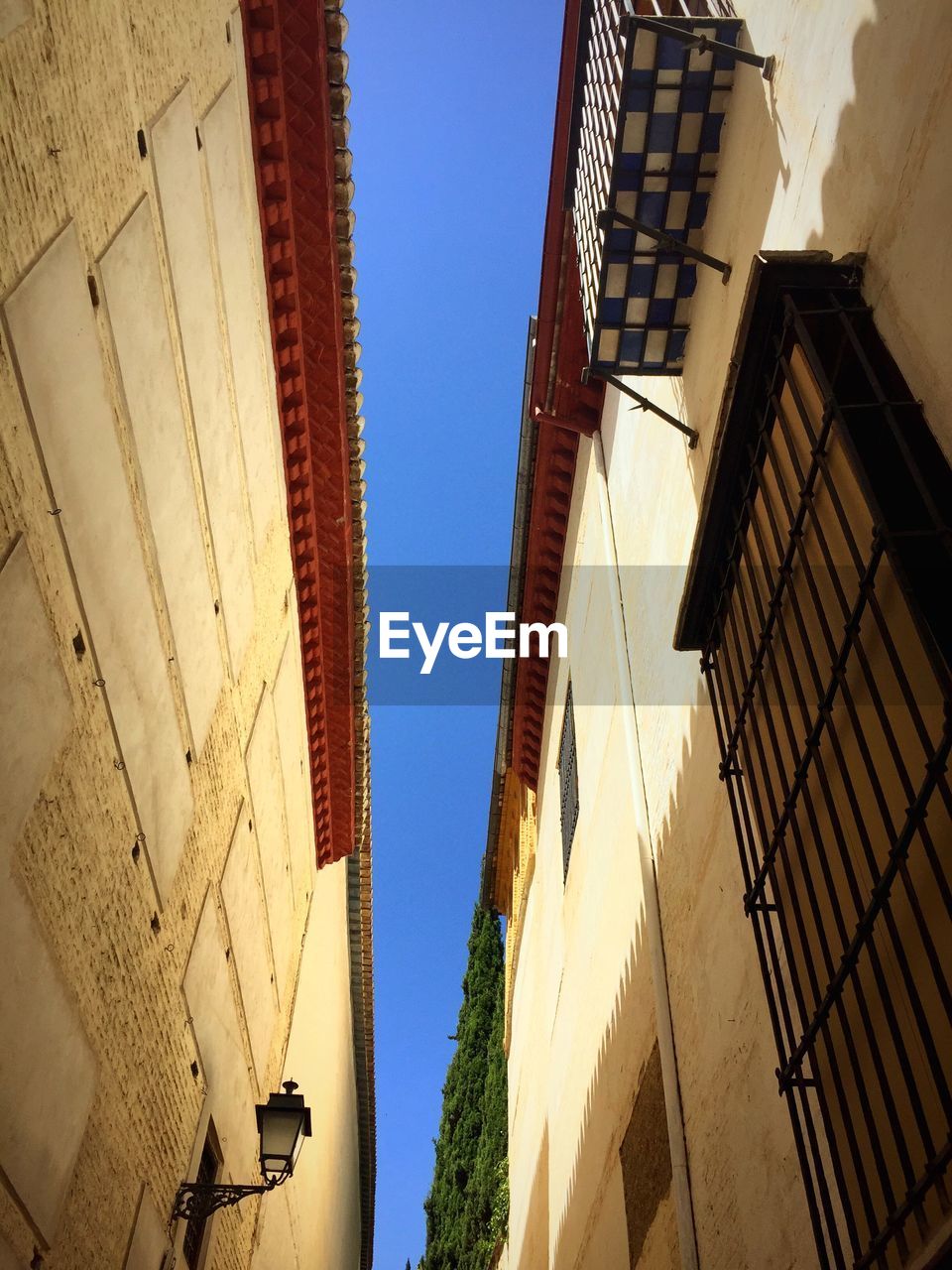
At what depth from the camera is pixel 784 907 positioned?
3320 millimetres

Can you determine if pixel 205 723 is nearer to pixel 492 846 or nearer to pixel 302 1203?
pixel 302 1203

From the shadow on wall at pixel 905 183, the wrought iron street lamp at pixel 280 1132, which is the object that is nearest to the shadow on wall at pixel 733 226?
the shadow on wall at pixel 905 183

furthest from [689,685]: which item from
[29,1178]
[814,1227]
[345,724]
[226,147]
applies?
[345,724]

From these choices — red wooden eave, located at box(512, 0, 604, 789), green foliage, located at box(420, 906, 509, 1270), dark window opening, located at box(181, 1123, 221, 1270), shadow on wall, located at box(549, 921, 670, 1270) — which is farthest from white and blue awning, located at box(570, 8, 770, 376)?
green foliage, located at box(420, 906, 509, 1270)

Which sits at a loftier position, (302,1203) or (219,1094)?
(302,1203)

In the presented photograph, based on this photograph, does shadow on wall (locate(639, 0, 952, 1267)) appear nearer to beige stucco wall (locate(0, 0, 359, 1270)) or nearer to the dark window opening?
beige stucco wall (locate(0, 0, 359, 1270))

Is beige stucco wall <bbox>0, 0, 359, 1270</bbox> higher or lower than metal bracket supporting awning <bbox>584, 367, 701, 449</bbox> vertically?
lower

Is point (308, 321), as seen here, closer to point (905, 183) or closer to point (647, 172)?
point (647, 172)

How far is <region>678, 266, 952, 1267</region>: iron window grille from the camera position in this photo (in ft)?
7.70

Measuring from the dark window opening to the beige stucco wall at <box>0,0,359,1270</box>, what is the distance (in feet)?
0.54

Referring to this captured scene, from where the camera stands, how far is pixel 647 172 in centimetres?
506

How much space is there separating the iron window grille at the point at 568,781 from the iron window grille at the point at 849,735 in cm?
601

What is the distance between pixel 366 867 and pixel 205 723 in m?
Answer: 10.2

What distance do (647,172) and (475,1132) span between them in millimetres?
15630
